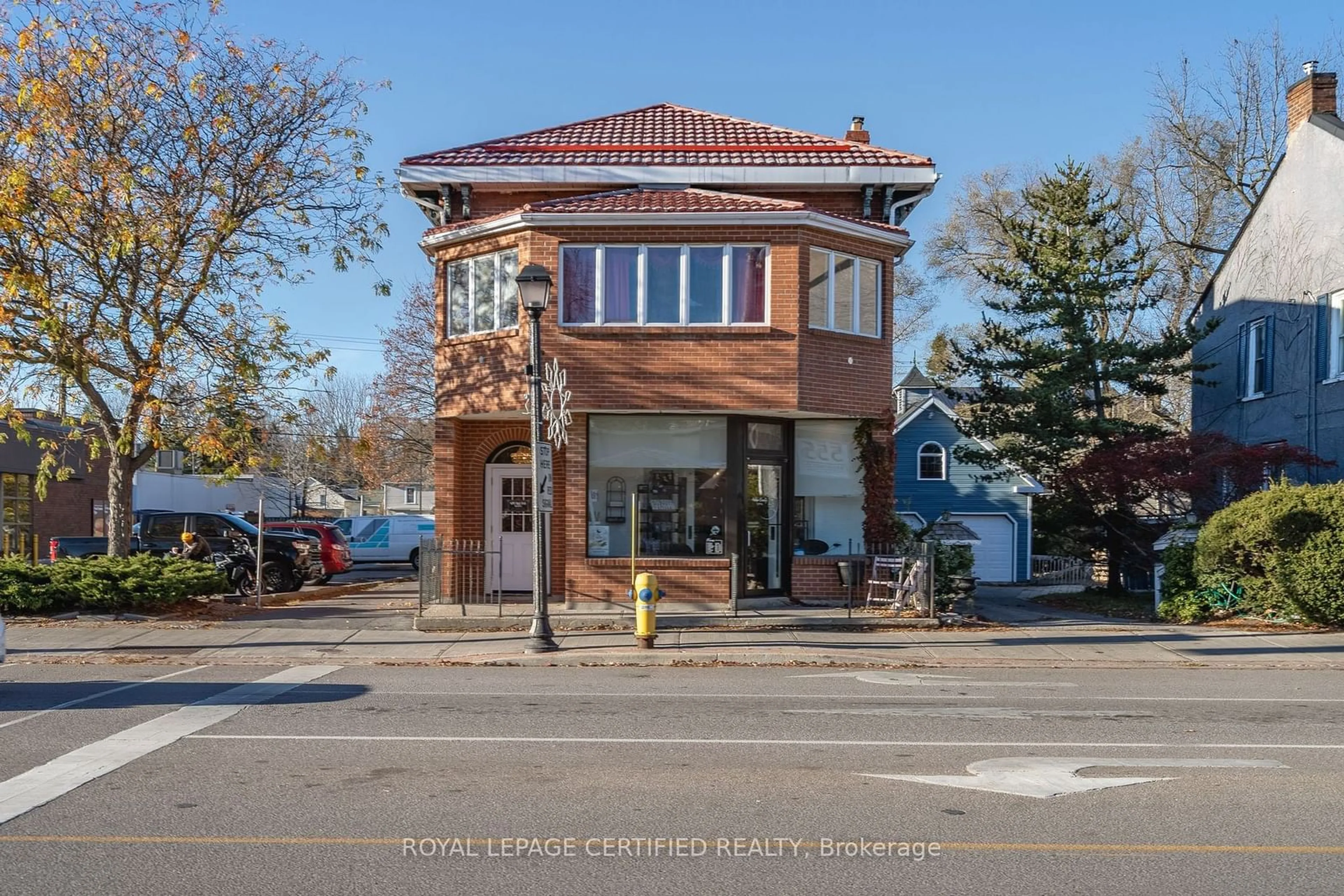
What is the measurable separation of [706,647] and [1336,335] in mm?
13356

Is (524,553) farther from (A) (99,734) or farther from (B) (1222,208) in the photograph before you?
Result: (B) (1222,208)

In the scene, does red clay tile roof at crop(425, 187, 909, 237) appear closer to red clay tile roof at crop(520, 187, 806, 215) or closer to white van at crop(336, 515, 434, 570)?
red clay tile roof at crop(520, 187, 806, 215)

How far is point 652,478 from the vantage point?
18.1 m

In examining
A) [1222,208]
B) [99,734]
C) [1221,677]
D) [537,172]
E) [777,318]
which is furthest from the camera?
[1222,208]

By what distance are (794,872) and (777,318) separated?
41.3 feet

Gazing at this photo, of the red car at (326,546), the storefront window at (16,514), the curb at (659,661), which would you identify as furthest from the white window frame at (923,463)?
the storefront window at (16,514)

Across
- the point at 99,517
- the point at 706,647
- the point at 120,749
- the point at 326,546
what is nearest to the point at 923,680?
the point at 706,647

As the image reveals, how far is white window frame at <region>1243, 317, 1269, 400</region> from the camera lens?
75.3 feet

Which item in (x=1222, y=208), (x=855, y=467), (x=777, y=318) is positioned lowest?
(x=855, y=467)

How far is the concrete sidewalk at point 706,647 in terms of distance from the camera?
45.8ft

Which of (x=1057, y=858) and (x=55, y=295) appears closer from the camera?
(x=1057, y=858)

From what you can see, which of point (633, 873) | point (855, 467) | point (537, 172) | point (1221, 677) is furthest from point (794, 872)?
point (537, 172)

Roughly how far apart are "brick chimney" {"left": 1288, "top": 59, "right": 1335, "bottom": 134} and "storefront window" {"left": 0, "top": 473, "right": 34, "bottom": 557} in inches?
1154

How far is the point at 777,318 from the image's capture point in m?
17.5
